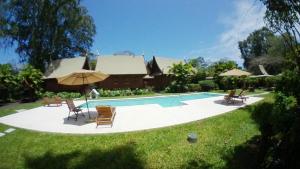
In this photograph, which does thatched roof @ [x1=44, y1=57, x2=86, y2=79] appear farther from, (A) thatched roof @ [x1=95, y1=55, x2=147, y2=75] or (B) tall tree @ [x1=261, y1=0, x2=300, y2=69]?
(B) tall tree @ [x1=261, y1=0, x2=300, y2=69]

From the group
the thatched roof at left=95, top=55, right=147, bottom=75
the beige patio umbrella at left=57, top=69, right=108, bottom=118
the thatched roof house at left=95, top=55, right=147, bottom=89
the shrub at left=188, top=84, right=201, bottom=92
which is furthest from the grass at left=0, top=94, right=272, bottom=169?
the thatched roof at left=95, top=55, right=147, bottom=75

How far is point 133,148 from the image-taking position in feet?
26.4

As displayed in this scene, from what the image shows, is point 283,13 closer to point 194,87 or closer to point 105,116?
point 105,116

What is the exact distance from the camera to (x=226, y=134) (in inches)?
364

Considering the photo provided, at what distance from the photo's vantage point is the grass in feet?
23.0

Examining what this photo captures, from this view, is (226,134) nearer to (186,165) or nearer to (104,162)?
(186,165)

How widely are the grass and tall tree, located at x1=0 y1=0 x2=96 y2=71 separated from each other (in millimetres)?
27297

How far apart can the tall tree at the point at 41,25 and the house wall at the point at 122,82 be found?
1144 cm

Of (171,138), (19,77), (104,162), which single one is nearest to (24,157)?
(104,162)

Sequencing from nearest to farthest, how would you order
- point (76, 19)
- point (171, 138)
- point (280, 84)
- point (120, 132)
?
point (280, 84) → point (171, 138) → point (120, 132) → point (76, 19)

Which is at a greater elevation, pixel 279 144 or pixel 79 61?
pixel 79 61

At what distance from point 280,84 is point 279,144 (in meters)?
2.45

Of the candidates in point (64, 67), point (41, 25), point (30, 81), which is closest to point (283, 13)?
point (30, 81)

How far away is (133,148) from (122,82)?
76.2 feet
